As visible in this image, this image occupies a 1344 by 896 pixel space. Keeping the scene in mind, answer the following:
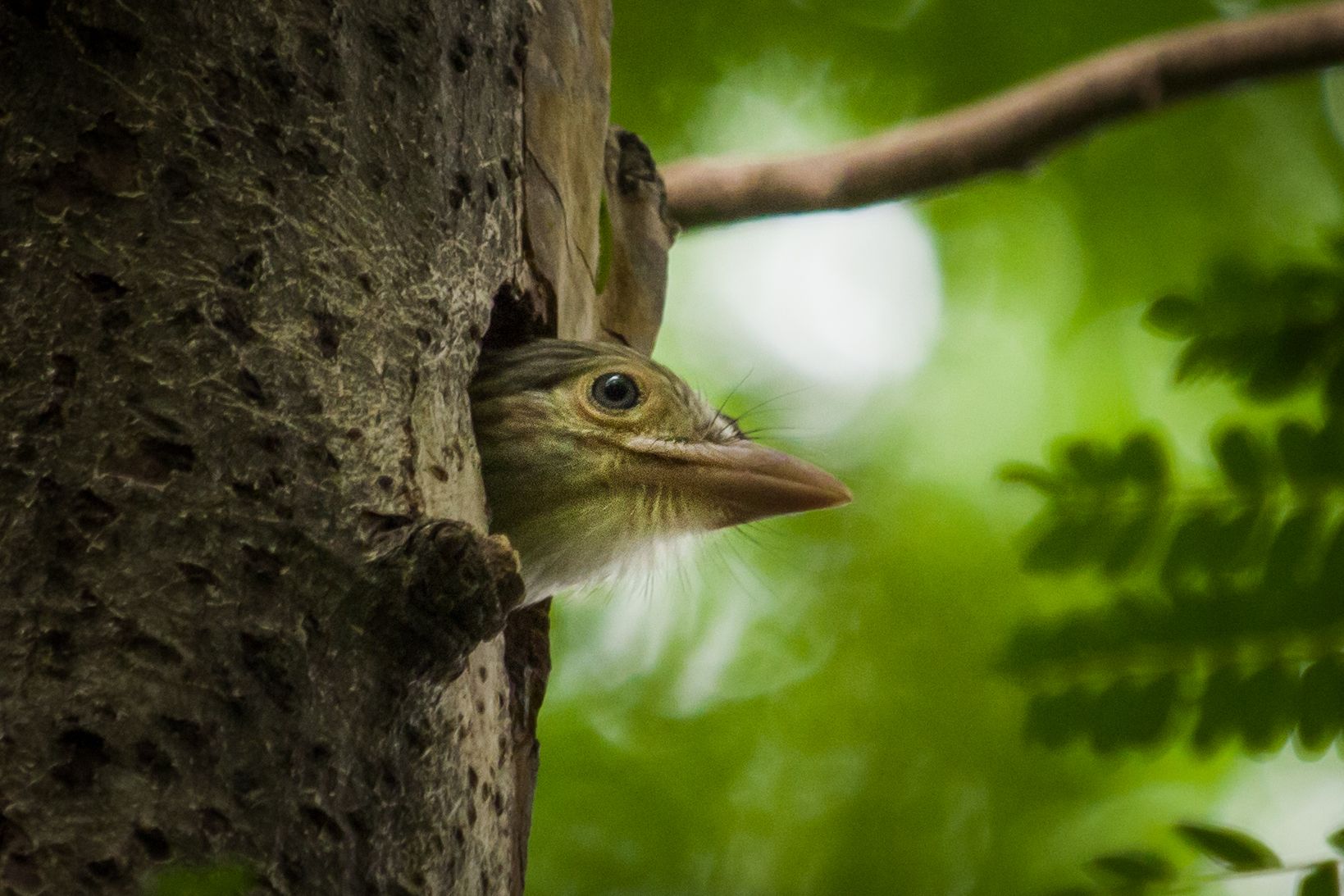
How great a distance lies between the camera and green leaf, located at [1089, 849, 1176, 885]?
6.86ft

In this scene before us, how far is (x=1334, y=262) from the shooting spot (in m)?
1.99

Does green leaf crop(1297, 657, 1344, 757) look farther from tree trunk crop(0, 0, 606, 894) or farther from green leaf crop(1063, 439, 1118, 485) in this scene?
tree trunk crop(0, 0, 606, 894)

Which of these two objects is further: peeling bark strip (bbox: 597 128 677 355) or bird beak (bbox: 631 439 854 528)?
peeling bark strip (bbox: 597 128 677 355)

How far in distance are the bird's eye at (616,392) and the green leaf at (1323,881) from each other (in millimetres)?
2039

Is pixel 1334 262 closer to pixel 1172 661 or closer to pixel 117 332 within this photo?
pixel 1172 661

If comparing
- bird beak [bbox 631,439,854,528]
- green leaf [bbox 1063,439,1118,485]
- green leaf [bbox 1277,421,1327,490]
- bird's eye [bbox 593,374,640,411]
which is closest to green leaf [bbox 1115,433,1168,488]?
green leaf [bbox 1063,439,1118,485]

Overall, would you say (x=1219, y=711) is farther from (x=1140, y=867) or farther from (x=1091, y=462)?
(x=1091, y=462)

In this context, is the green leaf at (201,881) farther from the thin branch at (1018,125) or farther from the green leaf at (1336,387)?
the thin branch at (1018,125)

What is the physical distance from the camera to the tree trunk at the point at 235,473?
1.90m

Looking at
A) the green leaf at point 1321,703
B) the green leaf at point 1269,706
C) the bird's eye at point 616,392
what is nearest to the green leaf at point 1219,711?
the green leaf at point 1269,706

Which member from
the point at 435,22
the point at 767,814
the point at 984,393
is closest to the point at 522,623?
the point at 435,22

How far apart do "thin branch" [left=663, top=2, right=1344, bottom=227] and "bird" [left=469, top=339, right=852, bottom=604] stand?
161 centimetres

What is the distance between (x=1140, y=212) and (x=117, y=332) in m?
6.26

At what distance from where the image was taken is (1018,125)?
4957 mm
